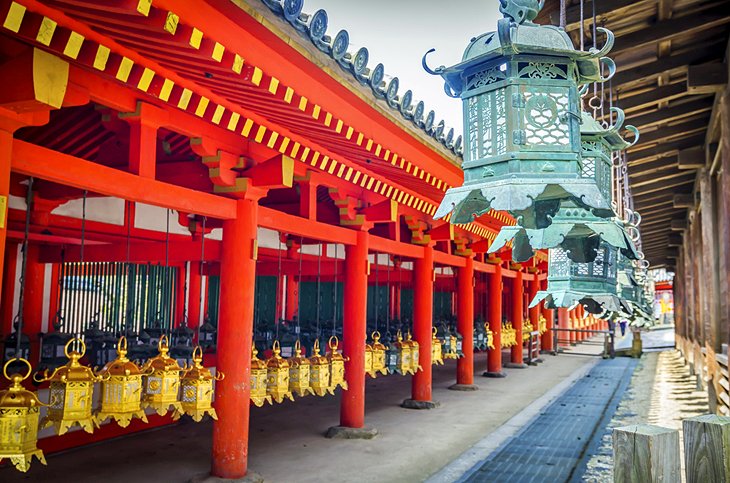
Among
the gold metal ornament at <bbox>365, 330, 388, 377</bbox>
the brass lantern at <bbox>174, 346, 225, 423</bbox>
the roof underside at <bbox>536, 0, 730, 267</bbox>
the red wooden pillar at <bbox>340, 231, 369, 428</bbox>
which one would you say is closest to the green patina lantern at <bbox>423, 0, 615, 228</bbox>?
the roof underside at <bbox>536, 0, 730, 267</bbox>

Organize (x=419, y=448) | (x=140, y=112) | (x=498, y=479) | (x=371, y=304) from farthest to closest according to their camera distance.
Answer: (x=371, y=304) → (x=419, y=448) → (x=498, y=479) → (x=140, y=112)

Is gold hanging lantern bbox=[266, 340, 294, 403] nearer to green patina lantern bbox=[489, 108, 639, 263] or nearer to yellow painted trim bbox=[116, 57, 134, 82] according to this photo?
yellow painted trim bbox=[116, 57, 134, 82]

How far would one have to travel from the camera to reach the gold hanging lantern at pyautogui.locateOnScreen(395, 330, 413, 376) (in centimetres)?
924

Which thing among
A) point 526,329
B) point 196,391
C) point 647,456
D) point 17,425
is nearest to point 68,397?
point 17,425

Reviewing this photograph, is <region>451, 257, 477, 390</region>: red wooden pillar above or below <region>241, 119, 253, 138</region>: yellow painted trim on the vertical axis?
below

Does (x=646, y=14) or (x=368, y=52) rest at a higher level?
(x=646, y=14)

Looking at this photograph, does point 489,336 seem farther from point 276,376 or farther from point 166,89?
point 166,89

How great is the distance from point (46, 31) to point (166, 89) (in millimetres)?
1022

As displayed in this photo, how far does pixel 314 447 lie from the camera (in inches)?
299

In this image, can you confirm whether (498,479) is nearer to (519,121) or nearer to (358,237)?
(358,237)

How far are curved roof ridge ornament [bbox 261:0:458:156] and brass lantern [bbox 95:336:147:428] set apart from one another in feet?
9.41

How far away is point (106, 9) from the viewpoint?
290 centimetres

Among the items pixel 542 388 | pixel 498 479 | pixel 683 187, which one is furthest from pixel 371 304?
pixel 498 479

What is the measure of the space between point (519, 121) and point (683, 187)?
13604mm
